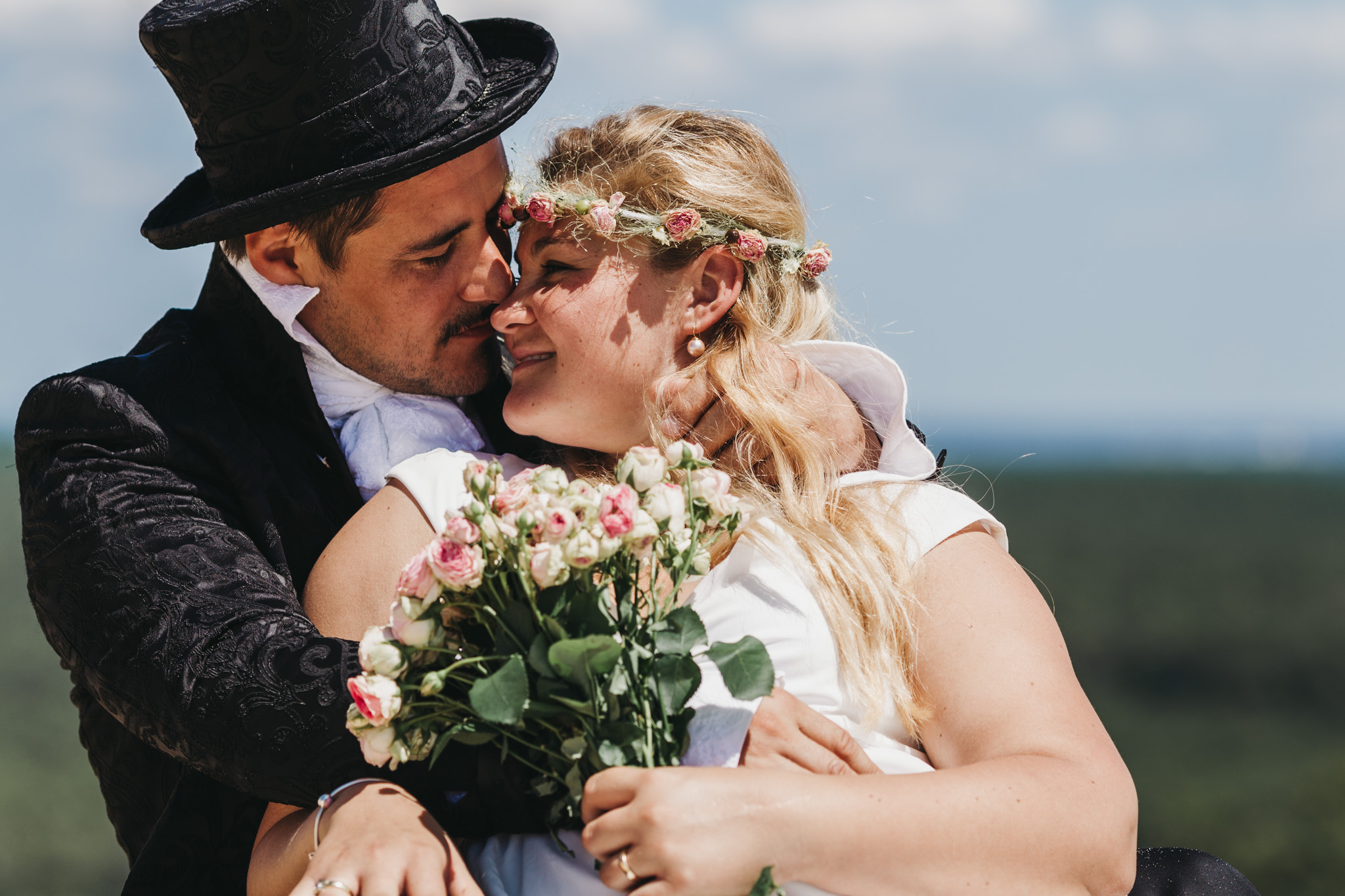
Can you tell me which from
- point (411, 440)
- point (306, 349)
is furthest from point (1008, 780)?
point (306, 349)

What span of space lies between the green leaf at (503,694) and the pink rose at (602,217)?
1557 mm

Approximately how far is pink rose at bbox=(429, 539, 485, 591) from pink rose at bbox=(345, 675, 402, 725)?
0.72ft

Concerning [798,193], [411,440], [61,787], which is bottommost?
[61,787]

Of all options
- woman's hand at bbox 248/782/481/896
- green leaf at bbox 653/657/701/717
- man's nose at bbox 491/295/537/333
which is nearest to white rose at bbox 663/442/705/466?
green leaf at bbox 653/657/701/717

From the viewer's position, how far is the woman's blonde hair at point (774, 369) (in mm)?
2938

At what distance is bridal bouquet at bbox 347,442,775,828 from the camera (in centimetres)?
226

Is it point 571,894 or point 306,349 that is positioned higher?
point 306,349

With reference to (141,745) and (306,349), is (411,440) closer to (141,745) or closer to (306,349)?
(306,349)

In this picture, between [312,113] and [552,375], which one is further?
[552,375]

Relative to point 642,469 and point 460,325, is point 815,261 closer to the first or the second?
point 460,325

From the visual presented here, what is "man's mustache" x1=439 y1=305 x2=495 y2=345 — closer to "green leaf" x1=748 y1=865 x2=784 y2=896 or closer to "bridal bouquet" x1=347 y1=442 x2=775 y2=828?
"bridal bouquet" x1=347 y1=442 x2=775 y2=828

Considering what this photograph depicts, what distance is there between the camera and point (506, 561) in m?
2.32

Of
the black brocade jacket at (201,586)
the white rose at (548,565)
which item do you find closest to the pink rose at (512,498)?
the white rose at (548,565)

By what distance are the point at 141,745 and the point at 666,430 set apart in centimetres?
171
